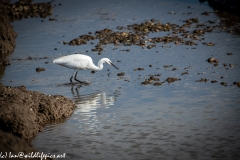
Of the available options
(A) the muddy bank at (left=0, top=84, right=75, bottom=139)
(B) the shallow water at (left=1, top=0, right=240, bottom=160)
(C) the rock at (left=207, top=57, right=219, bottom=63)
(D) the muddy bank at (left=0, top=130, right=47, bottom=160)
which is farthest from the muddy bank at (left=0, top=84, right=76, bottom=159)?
(C) the rock at (left=207, top=57, right=219, bottom=63)

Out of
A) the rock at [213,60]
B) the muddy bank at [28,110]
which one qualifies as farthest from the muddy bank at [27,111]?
the rock at [213,60]

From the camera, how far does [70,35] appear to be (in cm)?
2861

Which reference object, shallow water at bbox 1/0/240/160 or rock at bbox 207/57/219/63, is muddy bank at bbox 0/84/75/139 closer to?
shallow water at bbox 1/0/240/160

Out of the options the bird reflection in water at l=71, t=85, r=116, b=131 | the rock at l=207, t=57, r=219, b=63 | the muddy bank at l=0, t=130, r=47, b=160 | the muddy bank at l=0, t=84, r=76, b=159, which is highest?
the rock at l=207, t=57, r=219, b=63

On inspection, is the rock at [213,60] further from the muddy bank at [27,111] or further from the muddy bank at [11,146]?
the muddy bank at [11,146]

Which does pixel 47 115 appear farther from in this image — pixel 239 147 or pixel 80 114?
pixel 239 147

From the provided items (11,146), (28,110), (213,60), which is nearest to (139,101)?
(28,110)

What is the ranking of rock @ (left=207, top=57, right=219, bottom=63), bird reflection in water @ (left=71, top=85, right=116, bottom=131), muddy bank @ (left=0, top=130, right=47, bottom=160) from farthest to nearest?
rock @ (left=207, top=57, right=219, bottom=63) → bird reflection in water @ (left=71, top=85, right=116, bottom=131) → muddy bank @ (left=0, top=130, right=47, bottom=160)

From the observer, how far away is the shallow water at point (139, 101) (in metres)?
12.5

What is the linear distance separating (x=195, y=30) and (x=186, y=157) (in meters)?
16.0

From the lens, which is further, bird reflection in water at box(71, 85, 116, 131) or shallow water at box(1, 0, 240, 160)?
bird reflection in water at box(71, 85, 116, 131)

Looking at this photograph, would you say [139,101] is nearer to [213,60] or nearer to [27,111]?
[27,111]

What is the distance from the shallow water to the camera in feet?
41.1

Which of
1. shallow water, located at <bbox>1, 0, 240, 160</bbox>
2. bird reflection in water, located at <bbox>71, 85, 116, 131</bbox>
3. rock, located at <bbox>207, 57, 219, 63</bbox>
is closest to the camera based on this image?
shallow water, located at <bbox>1, 0, 240, 160</bbox>
